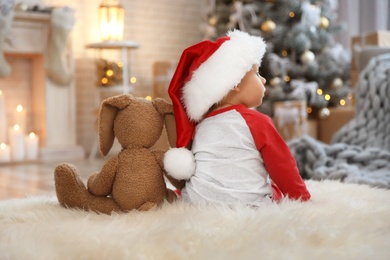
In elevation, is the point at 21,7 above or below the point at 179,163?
above

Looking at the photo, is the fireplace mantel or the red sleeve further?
the fireplace mantel

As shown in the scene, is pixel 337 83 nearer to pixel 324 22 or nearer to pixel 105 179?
pixel 324 22

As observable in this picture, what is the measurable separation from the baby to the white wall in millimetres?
3231

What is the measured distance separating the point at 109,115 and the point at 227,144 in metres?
0.28

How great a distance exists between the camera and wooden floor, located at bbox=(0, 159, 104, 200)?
7.76ft

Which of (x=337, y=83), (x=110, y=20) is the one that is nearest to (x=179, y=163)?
(x=337, y=83)

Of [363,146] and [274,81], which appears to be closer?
[363,146]

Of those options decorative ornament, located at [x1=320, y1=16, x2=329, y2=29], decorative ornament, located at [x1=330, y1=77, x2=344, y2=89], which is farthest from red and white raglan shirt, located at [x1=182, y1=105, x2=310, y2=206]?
decorative ornament, located at [x1=320, y1=16, x2=329, y2=29]

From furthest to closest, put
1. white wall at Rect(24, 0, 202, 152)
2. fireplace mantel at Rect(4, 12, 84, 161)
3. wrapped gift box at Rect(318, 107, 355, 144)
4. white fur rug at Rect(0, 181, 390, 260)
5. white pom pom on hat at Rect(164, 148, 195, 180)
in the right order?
white wall at Rect(24, 0, 202, 152) → fireplace mantel at Rect(4, 12, 84, 161) → wrapped gift box at Rect(318, 107, 355, 144) → white pom pom on hat at Rect(164, 148, 195, 180) → white fur rug at Rect(0, 181, 390, 260)

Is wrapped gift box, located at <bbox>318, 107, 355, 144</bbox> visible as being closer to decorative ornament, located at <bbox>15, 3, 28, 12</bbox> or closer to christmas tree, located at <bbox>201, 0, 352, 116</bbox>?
christmas tree, located at <bbox>201, 0, 352, 116</bbox>

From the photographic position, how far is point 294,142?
225cm

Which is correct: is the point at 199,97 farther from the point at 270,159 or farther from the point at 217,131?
the point at 270,159

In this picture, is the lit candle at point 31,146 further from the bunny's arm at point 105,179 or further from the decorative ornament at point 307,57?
the bunny's arm at point 105,179

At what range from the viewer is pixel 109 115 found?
1354mm
